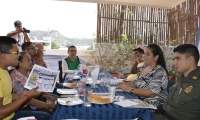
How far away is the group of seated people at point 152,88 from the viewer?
5.42 ft

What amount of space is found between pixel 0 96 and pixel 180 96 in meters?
1.48

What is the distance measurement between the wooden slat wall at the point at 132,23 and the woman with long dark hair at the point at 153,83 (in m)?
3.47

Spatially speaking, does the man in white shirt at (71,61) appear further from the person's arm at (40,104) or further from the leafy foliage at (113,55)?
the person's arm at (40,104)

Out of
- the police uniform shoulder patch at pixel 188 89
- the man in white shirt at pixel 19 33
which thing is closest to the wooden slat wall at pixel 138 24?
the man in white shirt at pixel 19 33

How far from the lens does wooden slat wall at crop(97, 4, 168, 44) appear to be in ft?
19.2

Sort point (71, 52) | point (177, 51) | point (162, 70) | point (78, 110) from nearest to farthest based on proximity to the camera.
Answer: point (78, 110) → point (177, 51) → point (162, 70) → point (71, 52)

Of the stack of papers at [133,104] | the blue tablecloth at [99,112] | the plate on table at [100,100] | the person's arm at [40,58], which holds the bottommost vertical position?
the blue tablecloth at [99,112]

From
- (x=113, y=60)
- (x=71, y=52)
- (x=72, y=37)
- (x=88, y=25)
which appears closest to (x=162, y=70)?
(x=71, y=52)

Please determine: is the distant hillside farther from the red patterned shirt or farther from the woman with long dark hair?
the red patterned shirt

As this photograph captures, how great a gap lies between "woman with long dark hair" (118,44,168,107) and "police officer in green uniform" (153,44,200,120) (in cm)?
15

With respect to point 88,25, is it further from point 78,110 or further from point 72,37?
point 78,110

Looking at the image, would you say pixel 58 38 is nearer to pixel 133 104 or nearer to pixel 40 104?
pixel 40 104

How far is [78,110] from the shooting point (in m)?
1.60

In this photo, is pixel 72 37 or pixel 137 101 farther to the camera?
pixel 72 37
